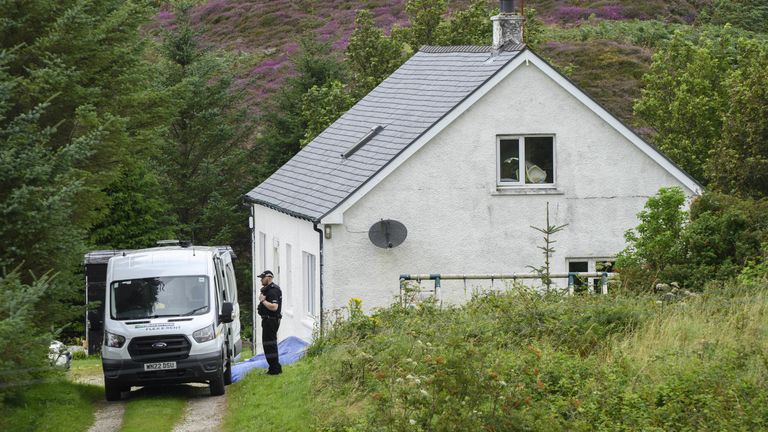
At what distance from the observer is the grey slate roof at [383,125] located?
86.0 ft

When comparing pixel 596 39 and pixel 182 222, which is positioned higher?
pixel 596 39

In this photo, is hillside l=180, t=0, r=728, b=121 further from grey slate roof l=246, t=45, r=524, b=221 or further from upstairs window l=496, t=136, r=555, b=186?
upstairs window l=496, t=136, r=555, b=186

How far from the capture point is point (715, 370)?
1265 cm

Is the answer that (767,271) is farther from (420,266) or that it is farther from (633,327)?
(420,266)

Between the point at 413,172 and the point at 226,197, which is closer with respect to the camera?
the point at 413,172

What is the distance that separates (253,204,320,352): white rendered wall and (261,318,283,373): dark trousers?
5654 mm

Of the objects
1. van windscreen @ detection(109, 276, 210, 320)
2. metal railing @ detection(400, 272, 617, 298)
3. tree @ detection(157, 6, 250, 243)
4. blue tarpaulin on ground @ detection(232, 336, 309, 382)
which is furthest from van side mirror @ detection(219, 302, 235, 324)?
tree @ detection(157, 6, 250, 243)

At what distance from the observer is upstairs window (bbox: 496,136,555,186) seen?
26.3 m

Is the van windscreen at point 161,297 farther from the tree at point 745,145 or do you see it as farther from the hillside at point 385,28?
the hillside at point 385,28

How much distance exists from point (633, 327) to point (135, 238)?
106 ft

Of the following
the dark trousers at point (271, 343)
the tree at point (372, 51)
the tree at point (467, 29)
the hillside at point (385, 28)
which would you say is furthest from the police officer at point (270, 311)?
the hillside at point (385, 28)

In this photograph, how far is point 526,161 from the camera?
26.7 metres

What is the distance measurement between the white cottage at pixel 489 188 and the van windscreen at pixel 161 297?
5616mm

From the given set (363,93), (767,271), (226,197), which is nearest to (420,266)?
(767,271)
